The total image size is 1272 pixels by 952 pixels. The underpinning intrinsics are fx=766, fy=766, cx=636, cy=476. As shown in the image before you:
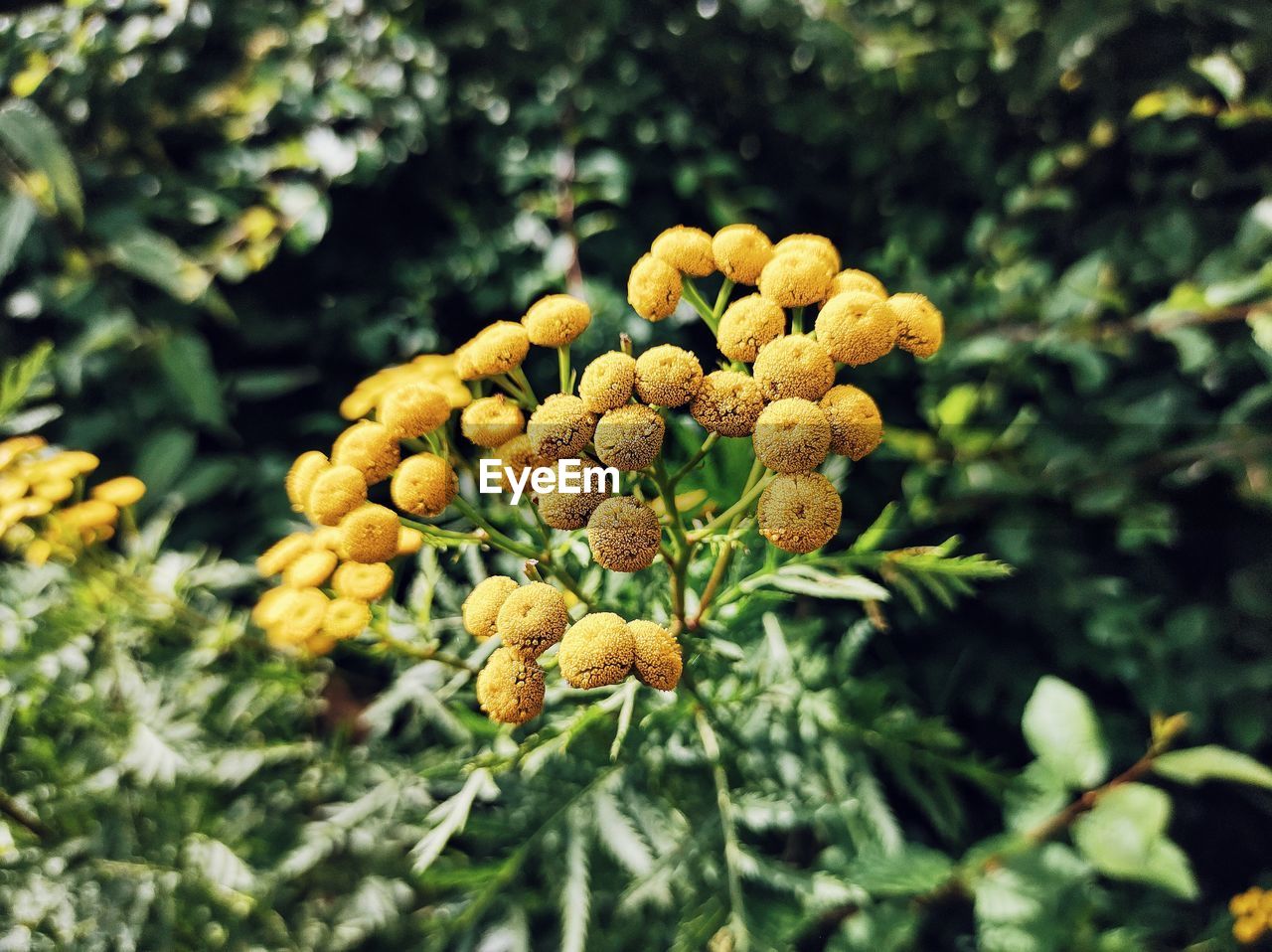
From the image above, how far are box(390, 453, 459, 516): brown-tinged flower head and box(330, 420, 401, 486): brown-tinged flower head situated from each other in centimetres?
3

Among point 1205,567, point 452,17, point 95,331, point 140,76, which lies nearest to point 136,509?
point 95,331

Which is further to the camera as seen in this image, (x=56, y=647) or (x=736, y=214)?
(x=736, y=214)

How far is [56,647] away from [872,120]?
1627mm

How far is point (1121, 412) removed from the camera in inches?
46.8

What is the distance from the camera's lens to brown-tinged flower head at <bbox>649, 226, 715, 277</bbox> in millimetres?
737

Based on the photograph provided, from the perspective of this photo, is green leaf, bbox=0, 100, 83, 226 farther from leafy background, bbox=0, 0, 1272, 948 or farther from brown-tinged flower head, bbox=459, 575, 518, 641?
brown-tinged flower head, bbox=459, 575, 518, 641

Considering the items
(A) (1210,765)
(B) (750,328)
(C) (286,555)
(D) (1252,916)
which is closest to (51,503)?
(C) (286,555)

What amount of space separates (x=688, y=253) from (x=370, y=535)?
0.39 m

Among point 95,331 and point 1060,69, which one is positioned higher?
point 1060,69

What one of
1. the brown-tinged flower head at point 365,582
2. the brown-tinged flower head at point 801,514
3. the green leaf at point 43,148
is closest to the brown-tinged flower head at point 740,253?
the brown-tinged flower head at point 801,514

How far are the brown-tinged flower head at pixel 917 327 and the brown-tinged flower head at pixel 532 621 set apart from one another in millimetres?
390

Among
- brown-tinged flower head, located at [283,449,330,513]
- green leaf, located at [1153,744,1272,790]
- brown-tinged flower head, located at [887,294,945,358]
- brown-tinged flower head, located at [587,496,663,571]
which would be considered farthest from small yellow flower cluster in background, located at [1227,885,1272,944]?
brown-tinged flower head, located at [283,449,330,513]

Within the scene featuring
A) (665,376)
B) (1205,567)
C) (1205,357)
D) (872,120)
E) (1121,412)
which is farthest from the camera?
(872,120)

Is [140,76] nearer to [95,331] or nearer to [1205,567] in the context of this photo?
[95,331]
